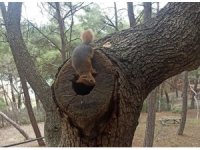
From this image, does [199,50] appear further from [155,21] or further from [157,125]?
[157,125]

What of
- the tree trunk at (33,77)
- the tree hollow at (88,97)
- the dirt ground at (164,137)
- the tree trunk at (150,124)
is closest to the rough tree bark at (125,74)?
the tree hollow at (88,97)

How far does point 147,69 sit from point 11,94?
11737 millimetres

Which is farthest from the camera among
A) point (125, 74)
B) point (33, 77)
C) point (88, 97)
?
Answer: point (33, 77)

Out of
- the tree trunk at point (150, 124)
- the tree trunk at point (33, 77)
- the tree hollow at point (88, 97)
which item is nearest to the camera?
the tree hollow at point (88, 97)

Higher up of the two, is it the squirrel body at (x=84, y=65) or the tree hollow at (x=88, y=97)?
the squirrel body at (x=84, y=65)

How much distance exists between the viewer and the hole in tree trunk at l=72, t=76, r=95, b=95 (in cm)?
95

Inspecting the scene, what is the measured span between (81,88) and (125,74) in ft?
0.52

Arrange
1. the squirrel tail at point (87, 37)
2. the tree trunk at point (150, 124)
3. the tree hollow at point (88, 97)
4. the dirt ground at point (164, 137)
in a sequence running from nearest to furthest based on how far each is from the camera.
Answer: the tree hollow at point (88, 97), the squirrel tail at point (87, 37), the tree trunk at point (150, 124), the dirt ground at point (164, 137)

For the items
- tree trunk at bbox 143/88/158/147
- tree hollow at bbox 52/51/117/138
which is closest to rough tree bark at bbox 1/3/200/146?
tree hollow at bbox 52/51/117/138

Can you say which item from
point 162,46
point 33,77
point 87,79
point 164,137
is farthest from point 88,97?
point 164,137

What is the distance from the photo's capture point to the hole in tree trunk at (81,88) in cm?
95

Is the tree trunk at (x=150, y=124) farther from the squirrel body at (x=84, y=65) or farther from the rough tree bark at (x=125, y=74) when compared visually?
the squirrel body at (x=84, y=65)

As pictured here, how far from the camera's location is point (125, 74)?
1031 millimetres

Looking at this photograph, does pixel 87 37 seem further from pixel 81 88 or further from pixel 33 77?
pixel 33 77
